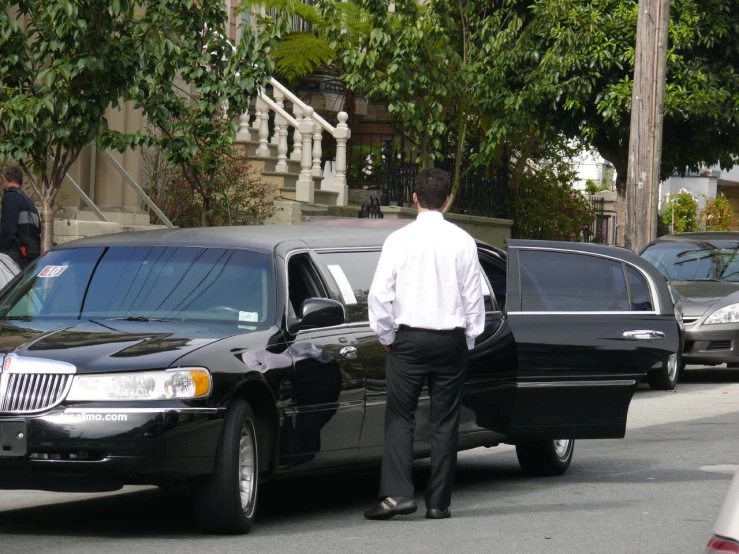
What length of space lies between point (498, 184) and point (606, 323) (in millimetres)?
17884

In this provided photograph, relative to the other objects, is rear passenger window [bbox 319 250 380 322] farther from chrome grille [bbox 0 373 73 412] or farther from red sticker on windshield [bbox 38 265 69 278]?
chrome grille [bbox 0 373 73 412]

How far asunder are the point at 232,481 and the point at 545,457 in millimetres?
3373

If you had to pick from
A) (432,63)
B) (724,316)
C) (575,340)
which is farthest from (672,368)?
(575,340)

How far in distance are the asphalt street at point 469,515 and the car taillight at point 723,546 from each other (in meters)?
3.64

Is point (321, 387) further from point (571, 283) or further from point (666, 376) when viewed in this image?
point (666, 376)

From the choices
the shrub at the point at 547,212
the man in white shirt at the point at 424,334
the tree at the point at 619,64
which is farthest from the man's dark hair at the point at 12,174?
the shrub at the point at 547,212

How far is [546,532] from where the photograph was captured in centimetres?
786

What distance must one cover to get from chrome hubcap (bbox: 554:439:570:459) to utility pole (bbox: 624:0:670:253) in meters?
9.21

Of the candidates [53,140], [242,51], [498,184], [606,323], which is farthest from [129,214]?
[606,323]

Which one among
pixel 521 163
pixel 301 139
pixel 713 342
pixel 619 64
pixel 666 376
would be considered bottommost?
pixel 666 376

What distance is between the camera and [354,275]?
8750 mm

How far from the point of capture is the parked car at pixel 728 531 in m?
3.63

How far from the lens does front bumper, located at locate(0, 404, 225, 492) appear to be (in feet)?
22.8


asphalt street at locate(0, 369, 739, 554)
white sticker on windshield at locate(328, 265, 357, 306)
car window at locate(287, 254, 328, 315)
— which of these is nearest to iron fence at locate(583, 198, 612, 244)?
asphalt street at locate(0, 369, 739, 554)
